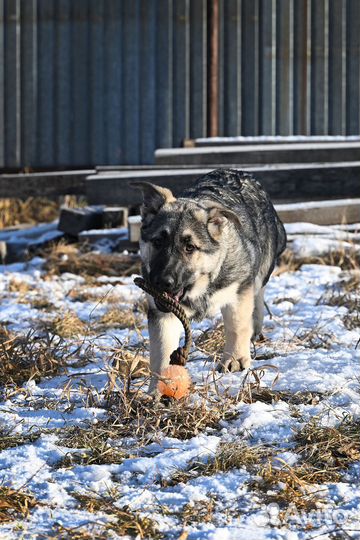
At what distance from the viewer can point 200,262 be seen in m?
4.35

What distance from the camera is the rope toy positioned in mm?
3930

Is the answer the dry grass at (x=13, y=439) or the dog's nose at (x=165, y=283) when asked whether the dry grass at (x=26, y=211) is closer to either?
the dog's nose at (x=165, y=283)

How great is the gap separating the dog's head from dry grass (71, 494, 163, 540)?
1392mm

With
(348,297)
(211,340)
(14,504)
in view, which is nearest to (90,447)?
(14,504)

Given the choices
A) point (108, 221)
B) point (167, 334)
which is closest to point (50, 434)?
point (167, 334)

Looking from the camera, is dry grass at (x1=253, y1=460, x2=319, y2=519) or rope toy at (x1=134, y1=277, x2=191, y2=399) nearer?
dry grass at (x1=253, y1=460, x2=319, y2=519)

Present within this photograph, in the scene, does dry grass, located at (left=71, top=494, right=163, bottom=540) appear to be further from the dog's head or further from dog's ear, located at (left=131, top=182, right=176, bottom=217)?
dog's ear, located at (left=131, top=182, right=176, bottom=217)

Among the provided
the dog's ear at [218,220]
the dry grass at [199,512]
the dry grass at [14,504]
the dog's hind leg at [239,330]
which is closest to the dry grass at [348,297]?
the dog's hind leg at [239,330]

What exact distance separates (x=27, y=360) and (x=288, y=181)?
445cm

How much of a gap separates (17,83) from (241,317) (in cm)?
910

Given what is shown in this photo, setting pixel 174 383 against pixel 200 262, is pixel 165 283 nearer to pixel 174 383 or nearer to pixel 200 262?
pixel 200 262

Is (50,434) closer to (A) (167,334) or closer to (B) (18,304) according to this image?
(A) (167,334)

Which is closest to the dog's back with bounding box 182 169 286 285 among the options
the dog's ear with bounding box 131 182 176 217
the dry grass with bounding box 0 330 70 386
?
the dog's ear with bounding box 131 182 176 217

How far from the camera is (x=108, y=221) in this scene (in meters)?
8.92
